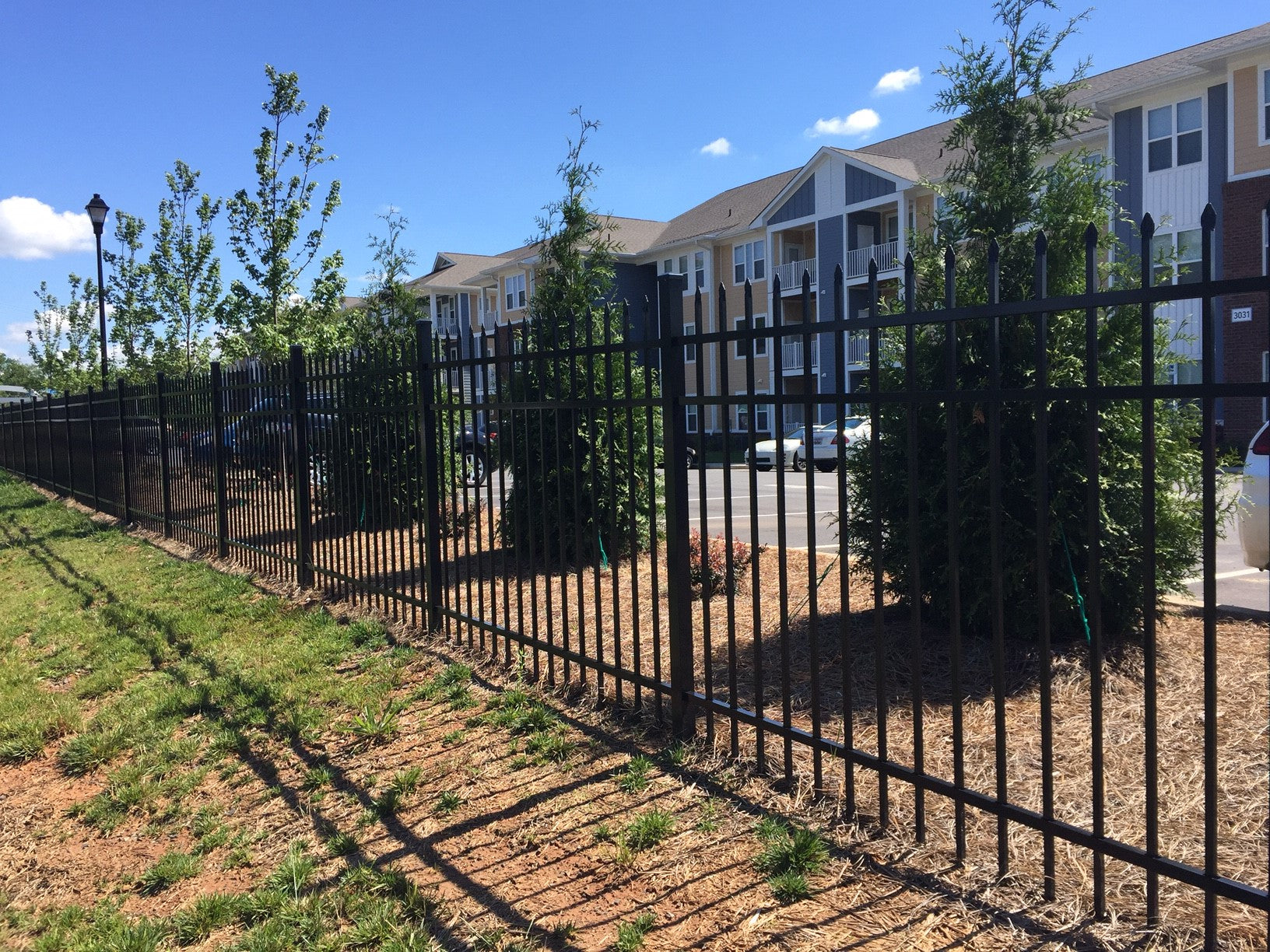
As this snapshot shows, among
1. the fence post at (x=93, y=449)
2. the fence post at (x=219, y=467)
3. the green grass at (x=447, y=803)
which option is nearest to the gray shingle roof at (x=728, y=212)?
the fence post at (x=93, y=449)

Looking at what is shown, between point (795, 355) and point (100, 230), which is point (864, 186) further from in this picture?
point (100, 230)

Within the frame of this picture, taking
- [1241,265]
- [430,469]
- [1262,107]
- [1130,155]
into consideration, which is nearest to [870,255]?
[1130,155]

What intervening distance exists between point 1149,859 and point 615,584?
2452 millimetres

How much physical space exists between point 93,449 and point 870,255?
75.4 ft

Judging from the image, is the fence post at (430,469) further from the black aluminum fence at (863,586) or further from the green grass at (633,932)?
the green grass at (633,932)

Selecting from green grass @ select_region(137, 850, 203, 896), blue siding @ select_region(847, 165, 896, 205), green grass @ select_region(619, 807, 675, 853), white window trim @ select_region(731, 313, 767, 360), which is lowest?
green grass @ select_region(137, 850, 203, 896)

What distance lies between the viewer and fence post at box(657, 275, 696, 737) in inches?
159

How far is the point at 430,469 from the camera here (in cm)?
598

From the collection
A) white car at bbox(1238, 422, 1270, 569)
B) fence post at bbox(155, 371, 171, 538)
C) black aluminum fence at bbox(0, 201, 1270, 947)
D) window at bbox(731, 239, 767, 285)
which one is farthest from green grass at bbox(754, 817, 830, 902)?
window at bbox(731, 239, 767, 285)

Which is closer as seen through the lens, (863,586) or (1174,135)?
(863,586)

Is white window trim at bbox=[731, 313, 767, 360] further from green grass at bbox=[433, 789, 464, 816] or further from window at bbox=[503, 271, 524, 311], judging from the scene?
window at bbox=[503, 271, 524, 311]

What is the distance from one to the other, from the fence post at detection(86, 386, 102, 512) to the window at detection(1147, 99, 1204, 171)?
76.0ft

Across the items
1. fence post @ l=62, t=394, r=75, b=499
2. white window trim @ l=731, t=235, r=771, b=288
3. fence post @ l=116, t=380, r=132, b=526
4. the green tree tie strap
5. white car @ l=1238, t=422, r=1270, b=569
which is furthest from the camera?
white window trim @ l=731, t=235, r=771, b=288

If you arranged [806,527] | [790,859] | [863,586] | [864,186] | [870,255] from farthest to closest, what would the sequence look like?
[864,186], [870,255], [863,586], [806,527], [790,859]
